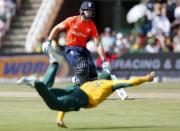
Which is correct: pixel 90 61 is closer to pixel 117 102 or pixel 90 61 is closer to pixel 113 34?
pixel 117 102

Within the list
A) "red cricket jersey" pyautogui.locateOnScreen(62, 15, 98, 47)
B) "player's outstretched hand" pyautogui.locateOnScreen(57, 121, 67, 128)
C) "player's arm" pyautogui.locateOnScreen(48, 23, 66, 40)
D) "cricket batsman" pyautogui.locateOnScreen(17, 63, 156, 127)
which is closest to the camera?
"cricket batsman" pyautogui.locateOnScreen(17, 63, 156, 127)

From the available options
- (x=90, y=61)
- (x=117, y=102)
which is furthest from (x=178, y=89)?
(x=90, y=61)

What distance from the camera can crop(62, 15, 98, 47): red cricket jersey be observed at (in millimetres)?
14959

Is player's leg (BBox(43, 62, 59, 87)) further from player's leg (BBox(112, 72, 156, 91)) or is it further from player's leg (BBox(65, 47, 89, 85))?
player's leg (BBox(65, 47, 89, 85))

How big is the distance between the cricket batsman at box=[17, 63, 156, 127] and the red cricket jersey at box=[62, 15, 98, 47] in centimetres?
294

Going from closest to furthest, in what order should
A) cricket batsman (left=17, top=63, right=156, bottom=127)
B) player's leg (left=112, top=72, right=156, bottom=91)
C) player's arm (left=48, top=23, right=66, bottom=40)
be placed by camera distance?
cricket batsman (left=17, top=63, right=156, bottom=127), player's leg (left=112, top=72, right=156, bottom=91), player's arm (left=48, top=23, right=66, bottom=40)

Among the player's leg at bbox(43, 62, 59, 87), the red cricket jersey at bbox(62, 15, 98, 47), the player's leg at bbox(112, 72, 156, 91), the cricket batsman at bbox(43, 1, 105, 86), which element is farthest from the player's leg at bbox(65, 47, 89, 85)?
the player's leg at bbox(43, 62, 59, 87)

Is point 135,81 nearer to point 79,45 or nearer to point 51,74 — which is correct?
point 51,74

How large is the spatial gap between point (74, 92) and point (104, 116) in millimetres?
2375

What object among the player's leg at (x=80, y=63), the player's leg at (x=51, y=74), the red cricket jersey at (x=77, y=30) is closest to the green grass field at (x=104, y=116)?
the player's leg at (x=80, y=63)

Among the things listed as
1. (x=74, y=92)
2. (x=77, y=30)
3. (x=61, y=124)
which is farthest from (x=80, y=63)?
(x=74, y=92)

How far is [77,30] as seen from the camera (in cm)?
1504

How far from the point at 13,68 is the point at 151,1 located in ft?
19.7

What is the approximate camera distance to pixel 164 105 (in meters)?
16.4
